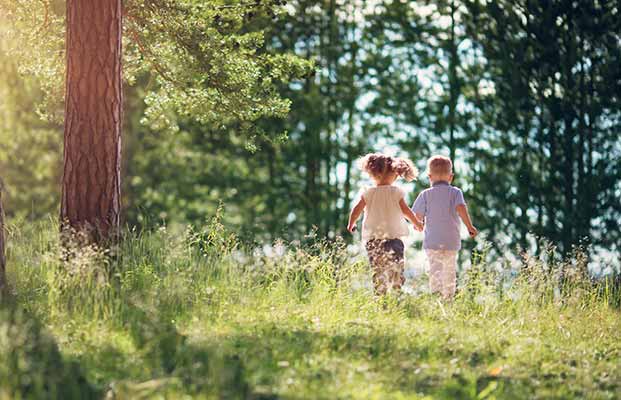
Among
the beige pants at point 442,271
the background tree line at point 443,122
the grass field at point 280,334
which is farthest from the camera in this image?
the background tree line at point 443,122

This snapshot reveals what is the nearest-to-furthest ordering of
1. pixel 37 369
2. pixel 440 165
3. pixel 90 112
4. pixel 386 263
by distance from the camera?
pixel 37 369, pixel 90 112, pixel 386 263, pixel 440 165

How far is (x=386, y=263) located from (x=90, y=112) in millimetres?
3292

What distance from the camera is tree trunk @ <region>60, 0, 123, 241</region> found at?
25.2 feet

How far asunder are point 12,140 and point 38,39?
7.94 metres

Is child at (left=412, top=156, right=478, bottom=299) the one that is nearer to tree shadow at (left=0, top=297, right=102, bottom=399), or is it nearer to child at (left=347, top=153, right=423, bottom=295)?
child at (left=347, top=153, right=423, bottom=295)

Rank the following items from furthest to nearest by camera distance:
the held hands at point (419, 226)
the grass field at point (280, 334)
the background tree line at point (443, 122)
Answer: the background tree line at point (443, 122) → the held hands at point (419, 226) → the grass field at point (280, 334)

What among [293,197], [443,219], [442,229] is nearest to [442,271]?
[442,229]

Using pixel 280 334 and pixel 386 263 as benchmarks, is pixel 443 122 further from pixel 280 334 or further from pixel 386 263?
pixel 280 334

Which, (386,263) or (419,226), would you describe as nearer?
(386,263)

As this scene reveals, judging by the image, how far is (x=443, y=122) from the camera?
13.2 meters

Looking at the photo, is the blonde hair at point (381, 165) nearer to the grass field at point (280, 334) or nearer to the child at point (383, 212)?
the child at point (383, 212)

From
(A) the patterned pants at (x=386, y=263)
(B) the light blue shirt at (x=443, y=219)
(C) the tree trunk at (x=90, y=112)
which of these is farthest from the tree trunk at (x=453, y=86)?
(C) the tree trunk at (x=90, y=112)

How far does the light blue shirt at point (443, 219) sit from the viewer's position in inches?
329

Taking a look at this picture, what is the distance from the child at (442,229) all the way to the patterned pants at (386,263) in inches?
14.0
